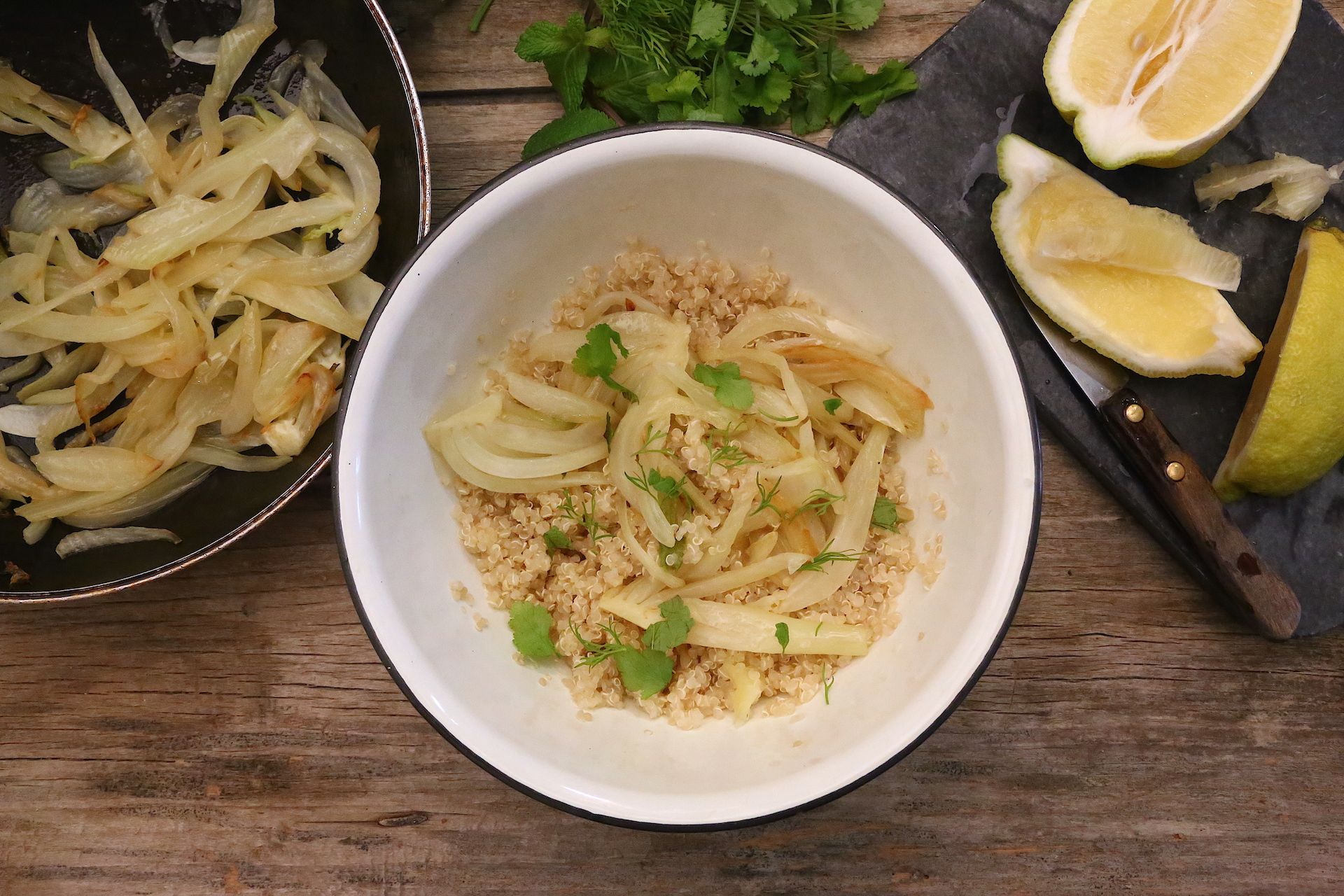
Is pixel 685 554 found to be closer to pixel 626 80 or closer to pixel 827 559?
pixel 827 559

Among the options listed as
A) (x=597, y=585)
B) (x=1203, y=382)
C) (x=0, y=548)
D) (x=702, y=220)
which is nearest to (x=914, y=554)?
(x=597, y=585)

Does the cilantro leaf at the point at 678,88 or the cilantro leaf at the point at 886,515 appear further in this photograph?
the cilantro leaf at the point at 678,88

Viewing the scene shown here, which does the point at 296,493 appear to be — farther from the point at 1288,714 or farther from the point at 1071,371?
the point at 1288,714

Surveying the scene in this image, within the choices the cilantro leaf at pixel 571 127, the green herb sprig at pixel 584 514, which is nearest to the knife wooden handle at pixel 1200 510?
the green herb sprig at pixel 584 514

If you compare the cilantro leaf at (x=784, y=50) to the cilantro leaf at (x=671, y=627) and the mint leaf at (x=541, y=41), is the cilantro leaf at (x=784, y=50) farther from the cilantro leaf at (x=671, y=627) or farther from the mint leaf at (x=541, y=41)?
the cilantro leaf at (x=671, y=627)

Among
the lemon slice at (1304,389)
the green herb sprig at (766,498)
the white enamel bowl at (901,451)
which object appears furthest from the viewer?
the lemon slice at (1304,389)

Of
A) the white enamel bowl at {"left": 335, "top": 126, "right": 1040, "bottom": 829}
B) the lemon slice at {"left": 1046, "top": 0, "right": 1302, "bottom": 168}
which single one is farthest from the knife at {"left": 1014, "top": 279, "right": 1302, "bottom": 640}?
the white enamel bowl at {"left": 335, "top": 126, "right": 1040, "bottom": 829}
